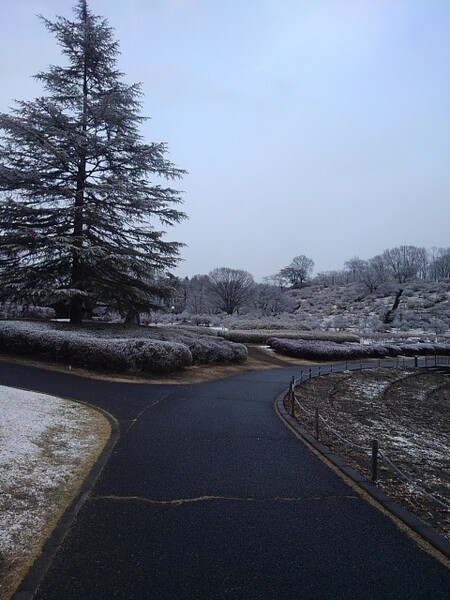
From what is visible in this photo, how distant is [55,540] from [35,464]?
1.85 meters

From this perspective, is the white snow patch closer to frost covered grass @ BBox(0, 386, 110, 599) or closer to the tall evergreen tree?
frost covered grass @ BBox(0, 386, 110, 599)

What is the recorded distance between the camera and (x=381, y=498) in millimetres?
4570

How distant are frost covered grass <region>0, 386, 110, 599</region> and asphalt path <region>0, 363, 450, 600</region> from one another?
31 centimetres

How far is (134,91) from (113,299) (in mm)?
11087

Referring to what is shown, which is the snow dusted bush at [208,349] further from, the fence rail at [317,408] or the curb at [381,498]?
the curb at [381,498]

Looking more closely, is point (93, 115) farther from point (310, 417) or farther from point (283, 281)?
point (283, 281)

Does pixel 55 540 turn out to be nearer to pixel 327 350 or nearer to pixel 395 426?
pixel 395 426

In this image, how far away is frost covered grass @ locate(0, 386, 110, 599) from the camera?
3359 millimetres

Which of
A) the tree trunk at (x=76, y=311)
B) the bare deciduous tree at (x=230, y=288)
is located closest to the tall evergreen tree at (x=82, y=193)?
the tree trunk at (x=76, y=311)

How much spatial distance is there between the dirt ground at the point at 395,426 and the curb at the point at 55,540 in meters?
3.95

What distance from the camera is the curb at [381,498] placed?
3.64 m

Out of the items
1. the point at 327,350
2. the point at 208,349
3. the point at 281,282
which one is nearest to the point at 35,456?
the point at 208,349

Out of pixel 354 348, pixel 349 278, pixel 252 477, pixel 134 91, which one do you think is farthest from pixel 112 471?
pixel 349 278

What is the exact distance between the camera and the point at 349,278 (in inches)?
3684
